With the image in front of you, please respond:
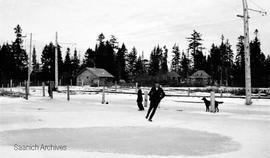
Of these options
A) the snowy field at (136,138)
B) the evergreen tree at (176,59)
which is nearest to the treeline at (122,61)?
the evergreen tree at (176,59)

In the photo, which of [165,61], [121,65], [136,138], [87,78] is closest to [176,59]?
[165,61]

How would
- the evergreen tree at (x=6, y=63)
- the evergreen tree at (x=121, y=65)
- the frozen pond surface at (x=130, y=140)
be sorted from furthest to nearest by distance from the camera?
the evergreen tree at (x=121, y=65), the evergreen tree at (x=6, y=63), the frozen pond surface at (x=130, y=140)

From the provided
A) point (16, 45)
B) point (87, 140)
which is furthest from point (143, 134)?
point (16, 45)

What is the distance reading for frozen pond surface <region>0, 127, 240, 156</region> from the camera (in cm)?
844

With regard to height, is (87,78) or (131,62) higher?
(131,62)

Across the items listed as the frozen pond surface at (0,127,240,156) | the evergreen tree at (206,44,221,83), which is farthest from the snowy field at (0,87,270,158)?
the evergreen tree at (206,44,221,83)

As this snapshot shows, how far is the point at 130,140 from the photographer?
9.80 meters

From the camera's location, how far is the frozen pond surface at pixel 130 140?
27.7 ft

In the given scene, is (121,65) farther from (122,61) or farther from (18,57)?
→ (18,57)

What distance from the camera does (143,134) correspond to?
10938 mm

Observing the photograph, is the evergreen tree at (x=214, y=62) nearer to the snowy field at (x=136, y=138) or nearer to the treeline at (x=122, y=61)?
the treeline at (x=122, y=61)

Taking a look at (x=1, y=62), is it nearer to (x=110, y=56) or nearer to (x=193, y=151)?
(x=110, y=56)

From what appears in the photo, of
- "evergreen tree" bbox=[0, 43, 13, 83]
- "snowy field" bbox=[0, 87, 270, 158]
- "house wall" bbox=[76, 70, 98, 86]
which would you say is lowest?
"snowy field" bbox=[0, 87, 270, 158]

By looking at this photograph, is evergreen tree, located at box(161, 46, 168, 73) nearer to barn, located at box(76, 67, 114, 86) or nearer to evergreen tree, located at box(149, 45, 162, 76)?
evergreen tree, located at box(149, 45, 162, 76)
